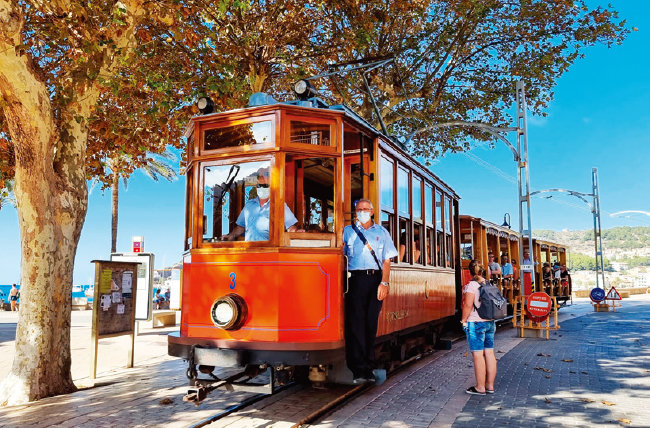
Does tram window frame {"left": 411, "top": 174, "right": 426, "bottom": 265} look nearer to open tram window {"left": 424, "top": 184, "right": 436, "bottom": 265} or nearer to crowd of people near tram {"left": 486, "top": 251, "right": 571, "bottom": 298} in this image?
open tram window {"left": 424, "top": 184, "right": 436, "bottom": 265}

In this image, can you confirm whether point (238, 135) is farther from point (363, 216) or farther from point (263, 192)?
point (363, 216)

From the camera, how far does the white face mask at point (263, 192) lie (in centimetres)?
614

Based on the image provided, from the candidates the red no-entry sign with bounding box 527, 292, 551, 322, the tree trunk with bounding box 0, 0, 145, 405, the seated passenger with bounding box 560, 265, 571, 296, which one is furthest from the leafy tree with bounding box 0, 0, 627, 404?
the seated passenger with bounding box 560, 265, 571, 296

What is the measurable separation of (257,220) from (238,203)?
30cm

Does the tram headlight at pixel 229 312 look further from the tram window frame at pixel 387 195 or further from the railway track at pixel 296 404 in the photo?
the tram window frame at pixel 387 195

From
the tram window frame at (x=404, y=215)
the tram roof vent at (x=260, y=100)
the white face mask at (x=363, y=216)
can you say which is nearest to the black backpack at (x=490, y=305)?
the tram window frame at (x=404, y=215)

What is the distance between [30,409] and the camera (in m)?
6.57

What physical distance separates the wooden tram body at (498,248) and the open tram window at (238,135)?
27.0 ft

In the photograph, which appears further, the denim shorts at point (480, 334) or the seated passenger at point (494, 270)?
the seated passenger at point (494, 270)

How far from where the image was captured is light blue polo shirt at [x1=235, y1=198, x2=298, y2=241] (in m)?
6.11

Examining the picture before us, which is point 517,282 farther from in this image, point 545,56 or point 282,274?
point 282,274

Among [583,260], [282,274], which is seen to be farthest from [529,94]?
[583,260]

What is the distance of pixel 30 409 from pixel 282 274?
11.0ft

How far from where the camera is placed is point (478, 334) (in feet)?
22.6
